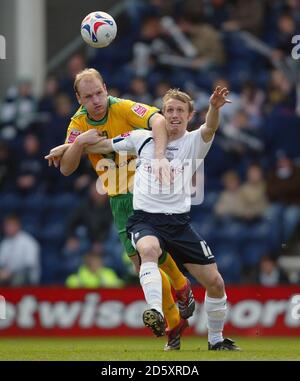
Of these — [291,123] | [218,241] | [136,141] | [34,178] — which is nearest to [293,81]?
[291,123]

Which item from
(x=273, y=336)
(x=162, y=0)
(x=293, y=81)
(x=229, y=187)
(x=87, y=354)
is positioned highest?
(x=162, y=0)

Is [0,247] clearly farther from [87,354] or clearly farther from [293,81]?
[87,354]

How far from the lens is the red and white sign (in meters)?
15.3

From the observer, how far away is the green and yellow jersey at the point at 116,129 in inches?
416

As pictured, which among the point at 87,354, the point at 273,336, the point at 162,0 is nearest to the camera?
the point at 87,354

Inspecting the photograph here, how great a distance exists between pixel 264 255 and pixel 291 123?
1.95 meters

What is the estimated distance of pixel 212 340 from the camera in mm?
10125

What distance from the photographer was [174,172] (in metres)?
9.85

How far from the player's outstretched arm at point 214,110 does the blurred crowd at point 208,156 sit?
6.39 m

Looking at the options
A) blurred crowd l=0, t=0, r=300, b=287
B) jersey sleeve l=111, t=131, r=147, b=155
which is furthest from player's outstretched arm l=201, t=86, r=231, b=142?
blurred crowd l=0, t=0, r=300, b=287

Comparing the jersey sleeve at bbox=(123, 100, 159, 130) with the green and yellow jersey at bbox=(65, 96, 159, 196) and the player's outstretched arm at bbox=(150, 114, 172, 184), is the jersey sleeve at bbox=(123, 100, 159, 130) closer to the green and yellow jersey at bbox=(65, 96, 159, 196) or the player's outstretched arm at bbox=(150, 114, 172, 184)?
the green and yellow jersey at bbox=(65, 96, 159, 196)

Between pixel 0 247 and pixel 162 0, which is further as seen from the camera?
pixel 162 0
